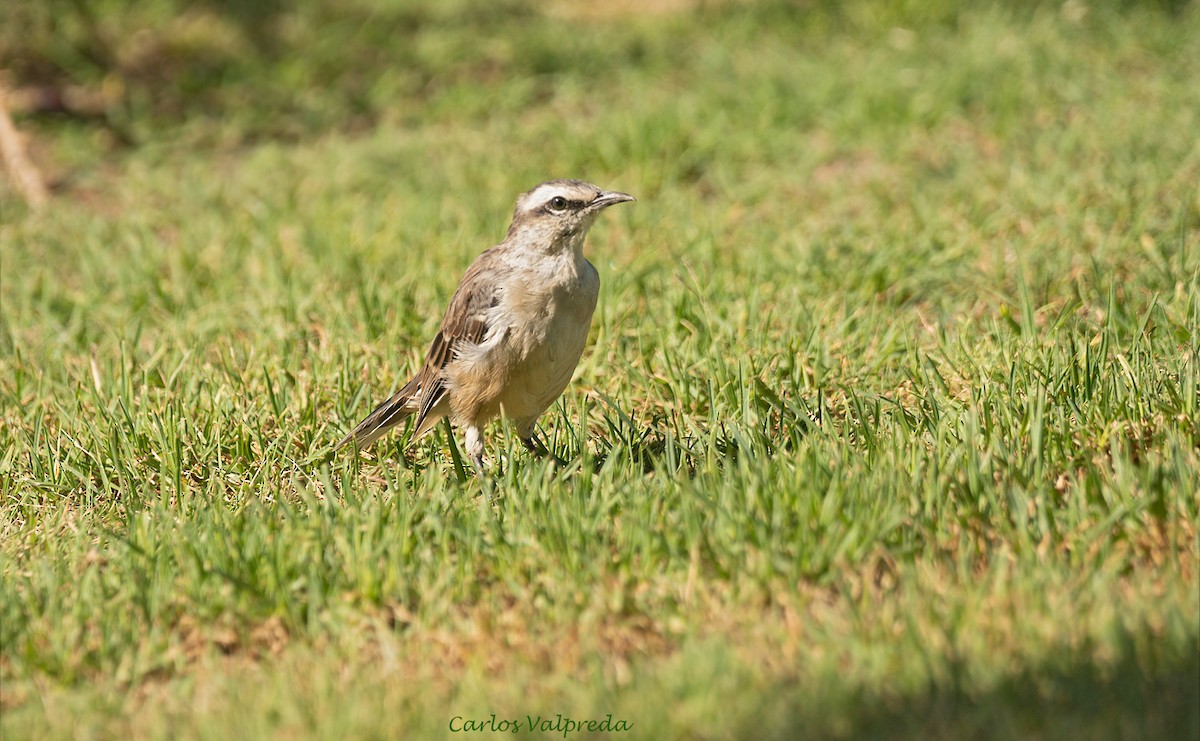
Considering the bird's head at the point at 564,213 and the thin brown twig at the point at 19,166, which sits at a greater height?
the bird's head at the point at 564,213

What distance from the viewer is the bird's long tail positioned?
5.38 metres

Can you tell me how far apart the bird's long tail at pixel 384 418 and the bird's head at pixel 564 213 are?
33.7 inches

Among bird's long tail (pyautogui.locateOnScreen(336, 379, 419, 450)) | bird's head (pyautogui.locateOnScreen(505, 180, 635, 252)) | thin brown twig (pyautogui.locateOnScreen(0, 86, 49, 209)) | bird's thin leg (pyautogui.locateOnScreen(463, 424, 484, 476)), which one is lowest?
bird's thin leg (pyautogui.locateOnScreen(463, 424, 484, 476))

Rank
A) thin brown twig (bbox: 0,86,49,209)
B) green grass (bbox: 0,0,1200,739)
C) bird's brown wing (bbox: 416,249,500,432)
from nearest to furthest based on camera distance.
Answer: green grass (bbox: 0,0,1200,739), bird's brown wing (bbox: 416,249,500,432), thin brown twig (bbox: 0,86,49,209)

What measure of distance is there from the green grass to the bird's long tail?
13 centimetres

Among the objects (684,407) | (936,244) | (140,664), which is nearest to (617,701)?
(140,664)

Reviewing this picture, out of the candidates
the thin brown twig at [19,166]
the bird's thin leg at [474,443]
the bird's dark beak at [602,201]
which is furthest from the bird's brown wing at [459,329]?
the thin brown twig at [19,166]

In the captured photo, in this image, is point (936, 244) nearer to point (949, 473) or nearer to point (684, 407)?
point (684, 407)

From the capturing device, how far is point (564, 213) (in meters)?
5.35

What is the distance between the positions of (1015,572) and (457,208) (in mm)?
5757

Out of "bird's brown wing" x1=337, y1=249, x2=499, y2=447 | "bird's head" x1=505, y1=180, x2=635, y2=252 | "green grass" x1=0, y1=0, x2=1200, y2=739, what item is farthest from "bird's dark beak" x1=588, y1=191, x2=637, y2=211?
"green grass" x1=0, y1=0, x2=1200, y2=739

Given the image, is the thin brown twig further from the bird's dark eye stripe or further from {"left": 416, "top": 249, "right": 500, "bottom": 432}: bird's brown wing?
the bird's dark eye stripe

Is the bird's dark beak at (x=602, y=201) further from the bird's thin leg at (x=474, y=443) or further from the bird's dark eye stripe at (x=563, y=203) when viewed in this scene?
the bird's thin leg at (x=474, y=443)

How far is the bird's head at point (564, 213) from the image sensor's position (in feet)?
17.5
